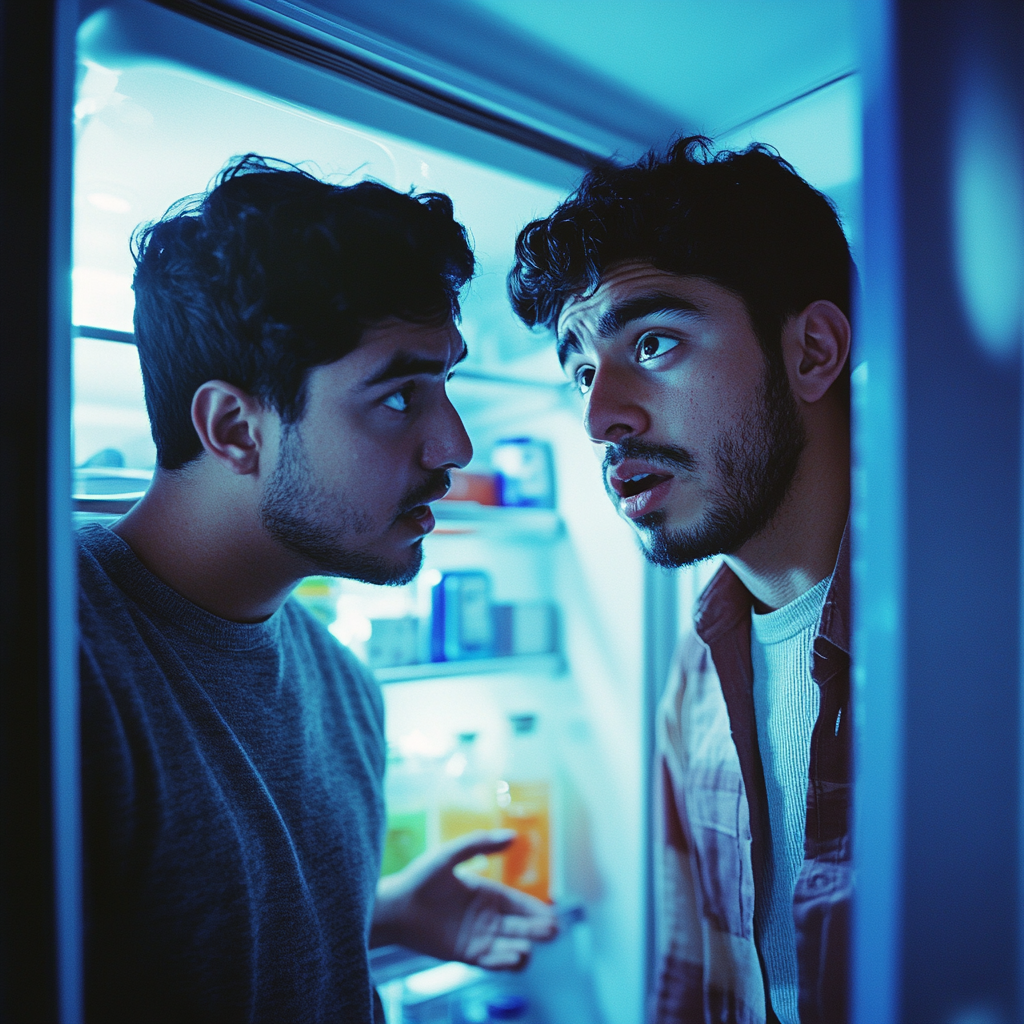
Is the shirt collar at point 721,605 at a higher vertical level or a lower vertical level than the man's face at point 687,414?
lower

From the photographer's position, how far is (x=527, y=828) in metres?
1.40

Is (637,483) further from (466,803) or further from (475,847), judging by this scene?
(466,803)

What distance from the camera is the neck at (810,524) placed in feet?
2.50

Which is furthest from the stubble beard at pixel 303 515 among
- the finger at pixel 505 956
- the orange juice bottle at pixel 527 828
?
the orange juice bottle at pixel 527 828

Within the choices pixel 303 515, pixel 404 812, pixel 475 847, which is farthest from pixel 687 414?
pixel 404 812

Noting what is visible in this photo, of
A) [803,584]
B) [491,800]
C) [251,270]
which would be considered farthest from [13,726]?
[491,800]

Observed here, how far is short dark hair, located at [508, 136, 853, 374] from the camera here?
29.4 inches

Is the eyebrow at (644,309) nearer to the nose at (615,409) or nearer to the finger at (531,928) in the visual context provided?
the nose at (615,409)

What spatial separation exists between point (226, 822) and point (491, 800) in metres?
0.92

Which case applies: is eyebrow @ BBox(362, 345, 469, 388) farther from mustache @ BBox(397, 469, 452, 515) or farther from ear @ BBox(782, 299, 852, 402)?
ear @ BBox(782, 299, 852, 402)

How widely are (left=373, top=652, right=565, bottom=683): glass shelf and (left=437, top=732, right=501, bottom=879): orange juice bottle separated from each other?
16cm

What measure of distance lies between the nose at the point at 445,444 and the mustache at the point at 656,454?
18 centimetres

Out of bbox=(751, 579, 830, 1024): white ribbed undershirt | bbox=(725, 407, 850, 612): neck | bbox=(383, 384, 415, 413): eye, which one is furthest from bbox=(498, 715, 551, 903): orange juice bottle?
bbox=(383, 384, 415, 413): eye

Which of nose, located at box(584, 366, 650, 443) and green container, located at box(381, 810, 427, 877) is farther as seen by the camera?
green container, located at box(381, 810, 427, 877)
